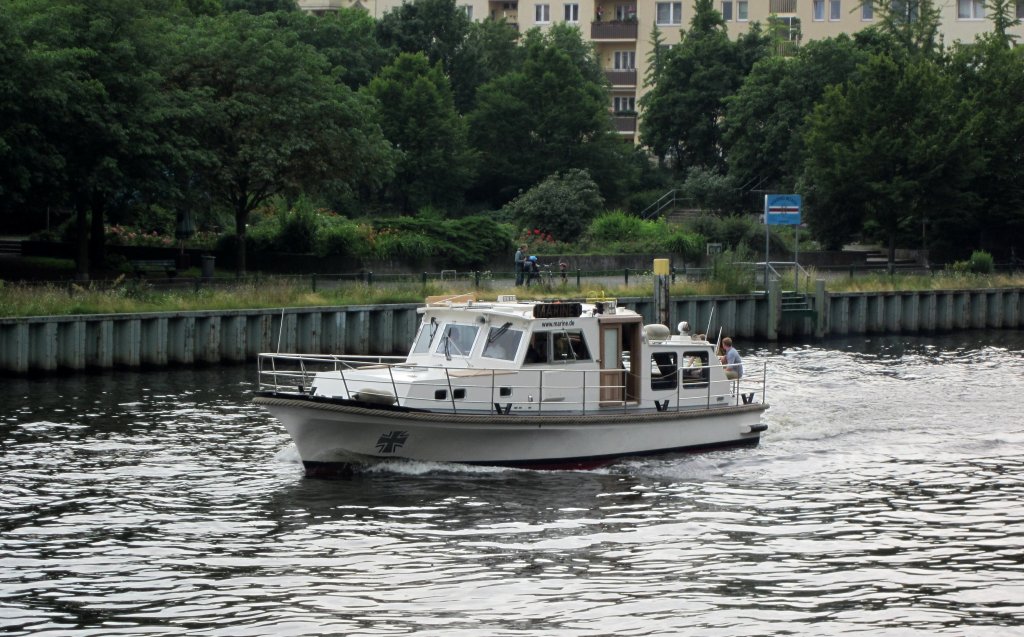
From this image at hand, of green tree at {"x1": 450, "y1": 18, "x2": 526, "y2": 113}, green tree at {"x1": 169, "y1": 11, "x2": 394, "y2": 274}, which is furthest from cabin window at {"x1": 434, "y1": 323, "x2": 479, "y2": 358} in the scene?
green tree at {"x1": 450, "y1": 18, "x2": 526, "y2": 113}

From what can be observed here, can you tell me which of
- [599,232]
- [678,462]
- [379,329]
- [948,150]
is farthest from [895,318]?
[678,462]

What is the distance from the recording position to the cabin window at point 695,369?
29.9m

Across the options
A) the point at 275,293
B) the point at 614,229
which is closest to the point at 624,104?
the point at 614,229

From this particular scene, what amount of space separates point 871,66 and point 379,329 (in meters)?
30.8

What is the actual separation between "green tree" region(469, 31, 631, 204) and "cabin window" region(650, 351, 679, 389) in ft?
165

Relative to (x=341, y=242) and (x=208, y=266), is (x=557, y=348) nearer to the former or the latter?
(x=208, y=266)

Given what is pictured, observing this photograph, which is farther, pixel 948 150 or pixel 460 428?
pixel 948 150

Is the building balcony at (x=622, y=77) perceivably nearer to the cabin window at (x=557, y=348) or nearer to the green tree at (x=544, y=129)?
the green tree at (x=544, y=129)

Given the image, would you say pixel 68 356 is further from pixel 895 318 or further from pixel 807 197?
pixel 807 197

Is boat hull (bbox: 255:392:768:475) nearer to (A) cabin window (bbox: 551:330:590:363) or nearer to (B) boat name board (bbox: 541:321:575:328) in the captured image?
(A) cabin window (bbox: 551:330:590:363)

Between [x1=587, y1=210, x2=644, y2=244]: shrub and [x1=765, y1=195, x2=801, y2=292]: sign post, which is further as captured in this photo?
[x1=587, y1=210, x2=644, y2=244]: shrub

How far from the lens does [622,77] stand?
106438mm

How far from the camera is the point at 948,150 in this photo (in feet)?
211

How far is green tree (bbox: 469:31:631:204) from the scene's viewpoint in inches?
3145
